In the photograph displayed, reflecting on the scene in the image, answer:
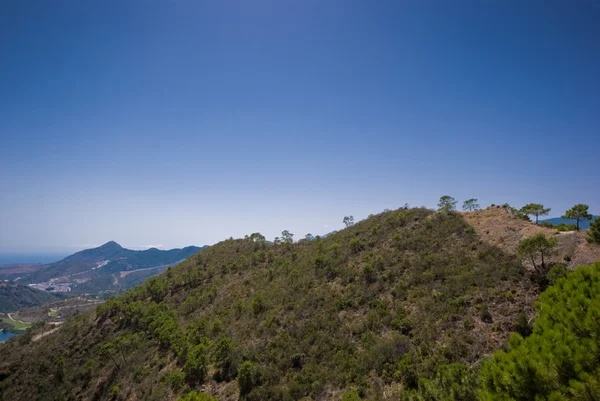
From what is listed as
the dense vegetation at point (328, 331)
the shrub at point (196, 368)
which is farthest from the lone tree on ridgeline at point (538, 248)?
the shrub at point (196, 368)

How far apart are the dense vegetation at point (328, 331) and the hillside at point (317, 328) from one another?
121 millimetres

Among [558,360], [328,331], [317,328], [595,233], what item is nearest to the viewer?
[558,360]

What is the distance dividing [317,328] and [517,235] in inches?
873

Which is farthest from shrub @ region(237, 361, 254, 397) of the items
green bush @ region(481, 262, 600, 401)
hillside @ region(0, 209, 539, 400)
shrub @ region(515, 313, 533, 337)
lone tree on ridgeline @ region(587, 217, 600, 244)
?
lone tree on ridgeline @ region(587, 217, 600, 244)

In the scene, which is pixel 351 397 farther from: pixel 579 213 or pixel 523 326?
pixel 579 213

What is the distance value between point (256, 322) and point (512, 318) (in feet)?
78.3

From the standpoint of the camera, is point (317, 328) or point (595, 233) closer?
point (595, 233)

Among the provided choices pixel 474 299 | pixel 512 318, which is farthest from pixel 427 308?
pixel 512 318

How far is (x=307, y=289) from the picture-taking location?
31.5 metres

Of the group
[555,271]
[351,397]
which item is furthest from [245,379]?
[555,271]

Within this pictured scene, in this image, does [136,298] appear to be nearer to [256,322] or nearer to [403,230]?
[256,322]

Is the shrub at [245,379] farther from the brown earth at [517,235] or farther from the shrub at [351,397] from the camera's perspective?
the brown earth at [517,235]

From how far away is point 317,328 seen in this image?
2400 cm

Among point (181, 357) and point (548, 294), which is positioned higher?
point (548, 294)
